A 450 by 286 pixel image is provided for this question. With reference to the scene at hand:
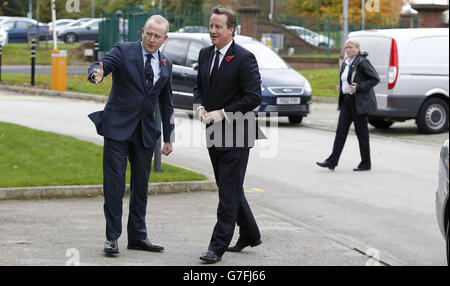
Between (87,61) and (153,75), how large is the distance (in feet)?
114

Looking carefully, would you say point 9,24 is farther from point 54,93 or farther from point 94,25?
point 54,93

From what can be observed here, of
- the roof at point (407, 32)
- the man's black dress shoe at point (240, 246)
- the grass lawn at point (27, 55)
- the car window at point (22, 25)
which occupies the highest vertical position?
the roof at point (407, 32)

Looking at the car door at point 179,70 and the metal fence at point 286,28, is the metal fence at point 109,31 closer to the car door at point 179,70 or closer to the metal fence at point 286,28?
the metal fence at point 286,28

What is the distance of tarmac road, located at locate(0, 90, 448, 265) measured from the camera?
327 inches

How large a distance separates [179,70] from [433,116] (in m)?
5.40

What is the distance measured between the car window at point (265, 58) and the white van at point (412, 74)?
2.24 m

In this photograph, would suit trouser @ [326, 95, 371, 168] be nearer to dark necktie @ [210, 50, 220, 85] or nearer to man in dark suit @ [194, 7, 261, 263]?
man in dark suit @ [194, 7, 261, 263]

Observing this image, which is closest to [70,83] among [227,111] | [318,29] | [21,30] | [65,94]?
Answer: [65,94]

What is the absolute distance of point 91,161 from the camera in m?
12.0

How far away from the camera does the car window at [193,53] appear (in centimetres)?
1975

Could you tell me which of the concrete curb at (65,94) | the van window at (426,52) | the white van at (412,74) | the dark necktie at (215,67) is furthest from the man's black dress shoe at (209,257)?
the concrete curb at (65,94)

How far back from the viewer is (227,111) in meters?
7.16

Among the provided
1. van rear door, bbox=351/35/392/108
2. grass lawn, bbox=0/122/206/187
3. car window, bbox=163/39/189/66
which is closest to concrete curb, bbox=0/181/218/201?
grass lawn, bbox=0/122/206/187

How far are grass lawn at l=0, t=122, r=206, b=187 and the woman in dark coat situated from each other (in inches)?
98.3
